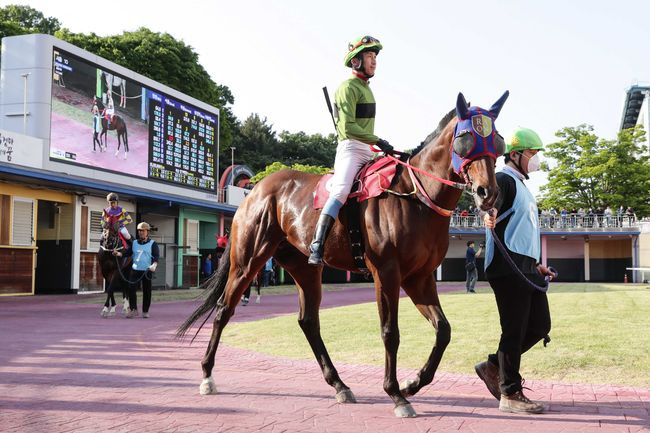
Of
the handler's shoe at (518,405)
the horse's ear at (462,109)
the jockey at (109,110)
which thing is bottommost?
the handler's shoe at (518,405)

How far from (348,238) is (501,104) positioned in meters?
1.61

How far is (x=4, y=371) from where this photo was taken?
6.63 m

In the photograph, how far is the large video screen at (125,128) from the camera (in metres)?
21.6

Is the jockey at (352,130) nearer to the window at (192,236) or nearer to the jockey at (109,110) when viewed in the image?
the jockey at (109,110)

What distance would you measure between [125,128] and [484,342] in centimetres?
1926

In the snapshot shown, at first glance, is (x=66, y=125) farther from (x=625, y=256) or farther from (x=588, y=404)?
(x=625, y=256)

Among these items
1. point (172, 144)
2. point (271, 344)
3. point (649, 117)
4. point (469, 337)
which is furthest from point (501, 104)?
point (649, 117)

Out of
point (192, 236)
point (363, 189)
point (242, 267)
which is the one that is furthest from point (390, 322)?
point (192, 236)

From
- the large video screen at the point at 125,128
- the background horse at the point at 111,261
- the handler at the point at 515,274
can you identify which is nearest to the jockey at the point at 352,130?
the handler at the point at 515,274

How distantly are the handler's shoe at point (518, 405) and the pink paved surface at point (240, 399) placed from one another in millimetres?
90

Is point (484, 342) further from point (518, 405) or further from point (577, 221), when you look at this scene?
point (577, 221)

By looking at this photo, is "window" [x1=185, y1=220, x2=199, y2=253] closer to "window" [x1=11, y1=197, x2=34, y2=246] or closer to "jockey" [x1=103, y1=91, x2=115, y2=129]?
"jockey" [x1=103, y1=91, x2=115, y2=129]

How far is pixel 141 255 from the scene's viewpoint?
44.5 ft

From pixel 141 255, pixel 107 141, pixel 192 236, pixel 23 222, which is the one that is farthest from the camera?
pixel 192 236
